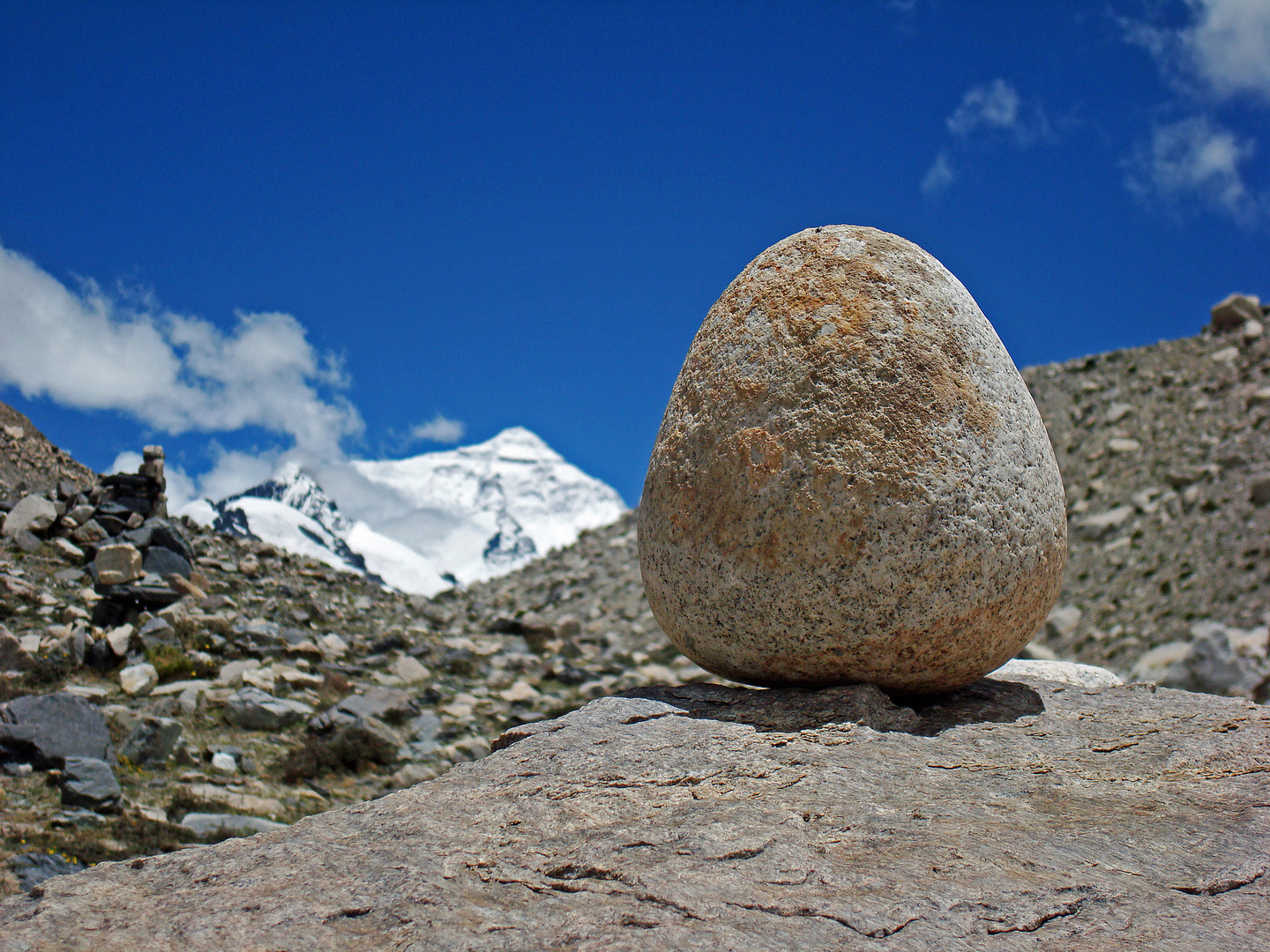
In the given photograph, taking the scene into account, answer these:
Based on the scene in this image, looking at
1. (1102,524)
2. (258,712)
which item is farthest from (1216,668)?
(258,712)

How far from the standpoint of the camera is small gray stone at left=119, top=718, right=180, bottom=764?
7.87 metres

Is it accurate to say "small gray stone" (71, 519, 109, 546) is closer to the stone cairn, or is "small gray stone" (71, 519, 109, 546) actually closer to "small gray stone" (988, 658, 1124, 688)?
the stone cairn

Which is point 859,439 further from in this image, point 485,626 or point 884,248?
point 485,626

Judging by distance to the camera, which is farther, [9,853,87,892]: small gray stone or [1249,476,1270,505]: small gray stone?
[1249,476,1270,505]: small gray stone

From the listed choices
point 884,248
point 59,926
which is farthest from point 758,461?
point 59,926

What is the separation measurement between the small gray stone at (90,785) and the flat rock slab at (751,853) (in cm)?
367

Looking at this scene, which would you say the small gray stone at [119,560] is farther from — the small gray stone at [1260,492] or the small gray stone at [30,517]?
the small gray stone at [1260,492]

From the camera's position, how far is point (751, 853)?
3629 mm

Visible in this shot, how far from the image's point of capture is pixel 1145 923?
327cm

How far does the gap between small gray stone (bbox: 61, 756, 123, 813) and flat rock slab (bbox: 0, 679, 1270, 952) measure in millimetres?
3673

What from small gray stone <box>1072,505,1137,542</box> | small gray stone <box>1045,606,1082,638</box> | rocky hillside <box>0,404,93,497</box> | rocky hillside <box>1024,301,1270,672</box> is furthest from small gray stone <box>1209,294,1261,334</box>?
rocky hillside <box>0,404,93,497</box>

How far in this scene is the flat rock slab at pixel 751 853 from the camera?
3.14 m

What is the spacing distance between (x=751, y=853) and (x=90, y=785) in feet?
19.3

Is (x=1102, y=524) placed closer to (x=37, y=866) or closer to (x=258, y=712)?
(x=258, y=712)
